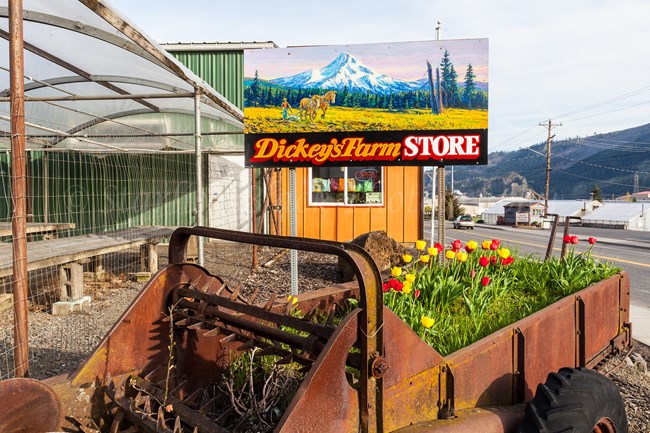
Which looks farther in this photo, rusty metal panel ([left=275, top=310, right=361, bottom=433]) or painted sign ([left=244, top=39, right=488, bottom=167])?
painted sign ([left=244, top=39, right=488, bottom=167])

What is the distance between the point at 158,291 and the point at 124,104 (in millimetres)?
9300

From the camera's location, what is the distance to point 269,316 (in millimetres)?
2242

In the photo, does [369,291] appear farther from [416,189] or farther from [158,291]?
[416,189]

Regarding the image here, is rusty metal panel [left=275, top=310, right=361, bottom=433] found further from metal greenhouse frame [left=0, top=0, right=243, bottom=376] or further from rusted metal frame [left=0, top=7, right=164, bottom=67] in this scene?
rusted metal frame [left=0, top=7, right=164, bottom=67]

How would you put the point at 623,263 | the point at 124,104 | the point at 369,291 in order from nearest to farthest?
the point at 369,291
the point at 124,104
the point at 623,263

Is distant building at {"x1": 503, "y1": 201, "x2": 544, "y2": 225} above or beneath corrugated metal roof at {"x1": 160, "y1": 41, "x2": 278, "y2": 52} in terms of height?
beneath

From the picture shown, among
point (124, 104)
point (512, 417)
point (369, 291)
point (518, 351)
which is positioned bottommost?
point (512, 417)

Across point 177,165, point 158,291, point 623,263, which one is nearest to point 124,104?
point 177,165

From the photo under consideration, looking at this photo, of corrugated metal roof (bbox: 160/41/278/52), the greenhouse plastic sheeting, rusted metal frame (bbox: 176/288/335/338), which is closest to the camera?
rusted metal frame (bbox: 176/288/335/338)

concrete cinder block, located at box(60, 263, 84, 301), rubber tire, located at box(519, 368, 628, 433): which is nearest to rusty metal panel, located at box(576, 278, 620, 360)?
rubber tire, located at box(519, 368, 628, 433)

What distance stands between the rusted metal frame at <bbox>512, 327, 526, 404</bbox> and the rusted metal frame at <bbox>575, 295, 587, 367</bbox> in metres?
0.77

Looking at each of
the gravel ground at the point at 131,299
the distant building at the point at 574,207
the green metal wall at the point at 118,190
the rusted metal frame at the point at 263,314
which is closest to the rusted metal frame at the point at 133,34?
the rusted metal frame at the point at 263,314

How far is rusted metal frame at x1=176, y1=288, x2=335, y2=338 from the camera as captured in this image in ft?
6.63

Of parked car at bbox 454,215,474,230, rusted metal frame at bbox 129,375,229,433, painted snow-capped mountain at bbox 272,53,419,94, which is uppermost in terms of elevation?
painted snow-capped mountain at bbox 272,53,419,94
